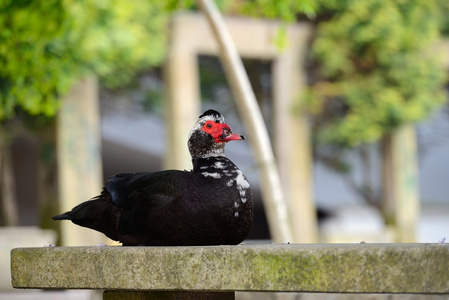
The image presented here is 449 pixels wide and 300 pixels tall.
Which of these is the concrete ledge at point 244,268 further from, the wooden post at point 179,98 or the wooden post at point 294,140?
the wooden post at point 294,140

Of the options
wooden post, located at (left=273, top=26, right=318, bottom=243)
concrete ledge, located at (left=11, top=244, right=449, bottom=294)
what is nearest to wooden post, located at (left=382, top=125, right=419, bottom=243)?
wooden post, located at (left=273, top=26, right=318, bottom=243)

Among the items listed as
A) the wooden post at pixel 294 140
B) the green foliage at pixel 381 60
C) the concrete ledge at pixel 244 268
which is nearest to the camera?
the concrete ledge at pixel 244 268

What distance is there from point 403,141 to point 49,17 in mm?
9555

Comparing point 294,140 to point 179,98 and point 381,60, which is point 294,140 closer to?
point 381,60

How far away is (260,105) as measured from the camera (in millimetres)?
18875

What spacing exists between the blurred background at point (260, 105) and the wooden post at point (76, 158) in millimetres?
20

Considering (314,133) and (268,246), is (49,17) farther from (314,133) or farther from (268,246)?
(314,133)

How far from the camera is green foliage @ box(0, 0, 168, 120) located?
798cm

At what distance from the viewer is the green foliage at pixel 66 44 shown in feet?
26.2

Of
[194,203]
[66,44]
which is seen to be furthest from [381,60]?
[194,203]

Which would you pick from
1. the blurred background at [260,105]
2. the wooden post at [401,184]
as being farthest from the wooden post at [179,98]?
the wooden post at [401,184]

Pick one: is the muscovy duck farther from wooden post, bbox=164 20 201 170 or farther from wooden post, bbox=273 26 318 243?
wooden post, bbox=273 26 318 243

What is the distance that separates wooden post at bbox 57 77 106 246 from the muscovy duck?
9.55 m

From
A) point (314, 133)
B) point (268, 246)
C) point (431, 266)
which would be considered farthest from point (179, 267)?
point (314, 133)
